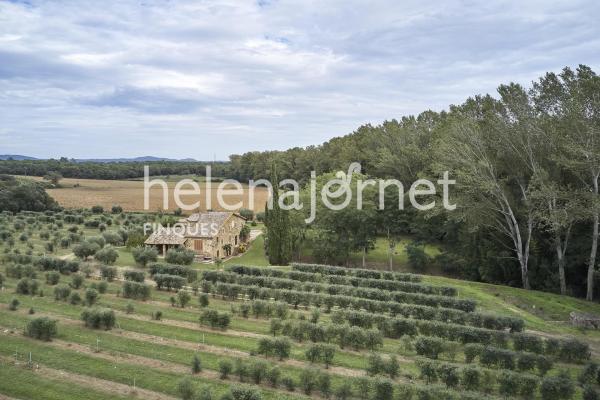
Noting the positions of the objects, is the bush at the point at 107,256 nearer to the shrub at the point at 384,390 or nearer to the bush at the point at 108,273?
the bush at the point at 108,273

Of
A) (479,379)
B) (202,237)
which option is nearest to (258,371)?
(479,379)

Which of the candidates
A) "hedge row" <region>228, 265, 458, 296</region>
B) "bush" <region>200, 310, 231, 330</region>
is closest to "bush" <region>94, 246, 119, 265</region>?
"hedge row" <region>228, 265, 458, 296</region>

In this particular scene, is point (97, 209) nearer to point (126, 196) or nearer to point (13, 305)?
point (126, 196)

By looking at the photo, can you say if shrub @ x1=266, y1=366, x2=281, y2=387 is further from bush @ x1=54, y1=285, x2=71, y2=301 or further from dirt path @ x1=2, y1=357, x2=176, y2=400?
bush @ x1=54, y1=285, x2=71, y2=301

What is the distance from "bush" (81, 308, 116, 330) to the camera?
81.8ft

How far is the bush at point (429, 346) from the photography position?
73.8ft

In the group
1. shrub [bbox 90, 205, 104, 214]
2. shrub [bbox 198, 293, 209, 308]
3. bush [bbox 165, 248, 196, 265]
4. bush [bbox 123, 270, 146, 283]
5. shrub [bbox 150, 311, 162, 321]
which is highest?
shrub [bbox 90, 205, 104, 214]

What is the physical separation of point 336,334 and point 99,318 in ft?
42.5

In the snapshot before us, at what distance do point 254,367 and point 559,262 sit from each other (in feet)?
95.5

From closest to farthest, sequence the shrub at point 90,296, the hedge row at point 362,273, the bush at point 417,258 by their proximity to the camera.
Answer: the shrub at point 90,296 → the hedge row at point 362,273 → the bush at point 417,258

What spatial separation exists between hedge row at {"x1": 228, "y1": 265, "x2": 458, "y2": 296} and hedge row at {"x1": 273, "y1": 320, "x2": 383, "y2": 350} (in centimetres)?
1215

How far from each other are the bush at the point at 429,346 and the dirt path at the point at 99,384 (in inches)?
471

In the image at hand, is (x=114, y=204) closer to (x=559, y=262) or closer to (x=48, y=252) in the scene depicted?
(x=48, y=252)

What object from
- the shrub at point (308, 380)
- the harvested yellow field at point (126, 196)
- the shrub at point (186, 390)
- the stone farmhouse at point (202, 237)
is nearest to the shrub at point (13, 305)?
the shrub at point (186, 390)
